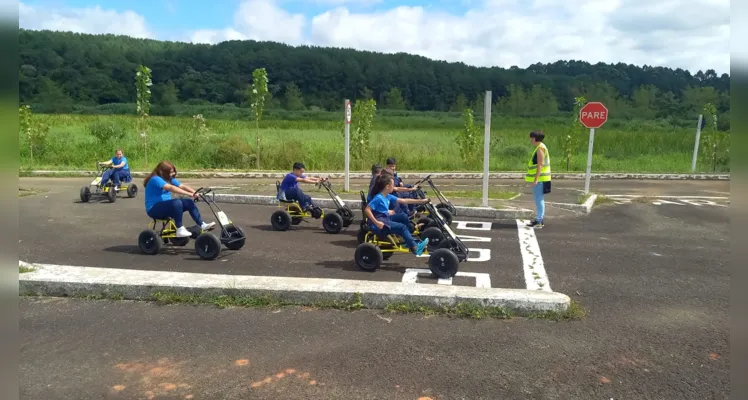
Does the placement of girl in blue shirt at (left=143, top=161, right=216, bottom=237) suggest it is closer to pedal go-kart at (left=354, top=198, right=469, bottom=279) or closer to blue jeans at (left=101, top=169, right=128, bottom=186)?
pedal go-kart at (left=354, top=198, right=469, bottom=279)

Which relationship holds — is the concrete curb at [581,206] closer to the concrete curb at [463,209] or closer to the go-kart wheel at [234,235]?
the concrete curb at [463,209]

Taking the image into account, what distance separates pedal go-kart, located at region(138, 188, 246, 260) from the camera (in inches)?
283

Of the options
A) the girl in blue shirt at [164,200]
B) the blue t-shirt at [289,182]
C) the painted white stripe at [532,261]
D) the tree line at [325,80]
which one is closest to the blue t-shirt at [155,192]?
the girl in blue shirt at [164,200]

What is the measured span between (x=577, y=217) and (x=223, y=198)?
27.6ft

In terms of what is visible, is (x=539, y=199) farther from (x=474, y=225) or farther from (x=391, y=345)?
(x=391, y=345)

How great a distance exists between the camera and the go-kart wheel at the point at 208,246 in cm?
715

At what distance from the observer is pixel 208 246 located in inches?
283

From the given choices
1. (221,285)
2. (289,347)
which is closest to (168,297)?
(221,285)

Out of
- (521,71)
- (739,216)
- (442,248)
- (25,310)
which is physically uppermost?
(521,71)

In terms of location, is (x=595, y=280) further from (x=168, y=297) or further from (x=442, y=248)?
(x=168, y=297)

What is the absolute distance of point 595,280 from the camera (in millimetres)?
6301

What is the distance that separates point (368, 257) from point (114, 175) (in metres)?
9.29

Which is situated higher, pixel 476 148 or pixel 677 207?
pixel 476 148

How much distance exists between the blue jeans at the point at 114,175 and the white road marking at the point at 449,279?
31.0 feet
